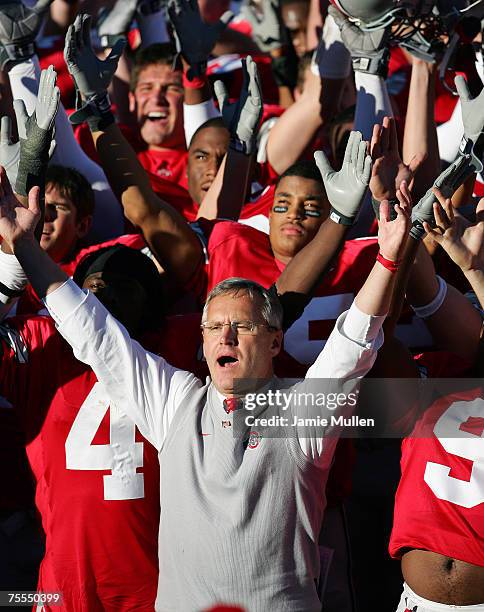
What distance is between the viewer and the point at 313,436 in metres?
2.56

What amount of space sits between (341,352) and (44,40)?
338 centimetres

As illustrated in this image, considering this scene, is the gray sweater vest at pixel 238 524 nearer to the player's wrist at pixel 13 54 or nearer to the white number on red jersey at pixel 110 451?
the white number on red jersey at pixel 110 451

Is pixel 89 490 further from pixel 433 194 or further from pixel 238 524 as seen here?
pixel 433 194

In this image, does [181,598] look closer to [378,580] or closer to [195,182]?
[378,580]

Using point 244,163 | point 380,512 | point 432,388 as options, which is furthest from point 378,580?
point 244,163

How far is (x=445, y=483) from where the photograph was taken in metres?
2.82

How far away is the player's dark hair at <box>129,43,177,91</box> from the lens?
449cm

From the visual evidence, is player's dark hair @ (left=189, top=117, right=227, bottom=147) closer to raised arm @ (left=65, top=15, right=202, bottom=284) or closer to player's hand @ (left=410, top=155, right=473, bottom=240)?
raised arm @ (left=65, top=15, right=202, bottom=284)

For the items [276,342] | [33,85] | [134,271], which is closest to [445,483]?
[276,342]

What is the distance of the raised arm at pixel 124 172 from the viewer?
10.7 feet

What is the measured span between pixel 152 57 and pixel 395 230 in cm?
227

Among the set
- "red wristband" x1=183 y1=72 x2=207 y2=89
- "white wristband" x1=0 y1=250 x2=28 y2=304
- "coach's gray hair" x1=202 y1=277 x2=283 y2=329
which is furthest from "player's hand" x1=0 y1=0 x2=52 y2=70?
"coach's gray hair" x1=202 y1=277 x2=283 y2=329

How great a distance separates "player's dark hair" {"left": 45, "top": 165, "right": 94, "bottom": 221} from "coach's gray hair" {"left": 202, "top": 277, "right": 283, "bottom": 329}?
3.34 ft

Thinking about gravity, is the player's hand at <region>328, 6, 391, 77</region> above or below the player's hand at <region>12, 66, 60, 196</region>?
above
